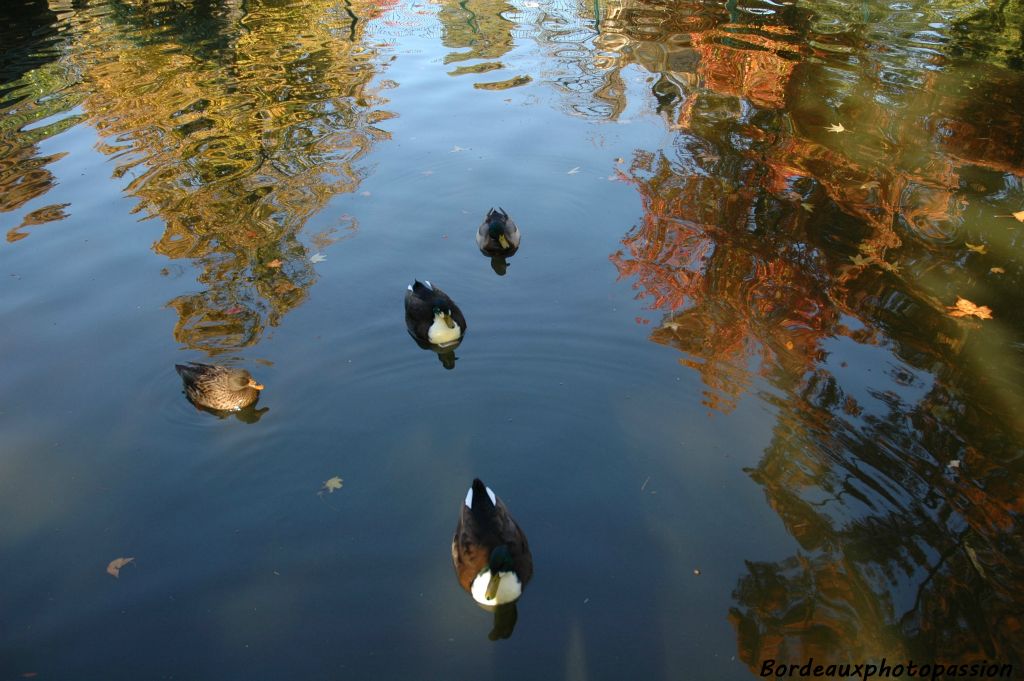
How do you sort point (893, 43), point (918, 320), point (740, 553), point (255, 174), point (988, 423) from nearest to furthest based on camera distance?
1. point (740, 553)
2. point (988, 423)
3. point (918, 320)
4. point (255, 174)
5. point (893, 43)

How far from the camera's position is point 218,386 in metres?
6.20

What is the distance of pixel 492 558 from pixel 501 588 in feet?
0.76

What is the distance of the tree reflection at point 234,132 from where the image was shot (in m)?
8.09

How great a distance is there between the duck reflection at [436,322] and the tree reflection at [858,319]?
1.97m

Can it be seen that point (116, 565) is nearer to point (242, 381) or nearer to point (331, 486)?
point (331, 486)

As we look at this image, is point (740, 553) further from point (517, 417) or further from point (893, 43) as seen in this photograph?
point (893, 43)

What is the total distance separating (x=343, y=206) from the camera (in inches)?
376

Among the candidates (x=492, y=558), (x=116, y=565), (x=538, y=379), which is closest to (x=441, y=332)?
(x=538, y=379)

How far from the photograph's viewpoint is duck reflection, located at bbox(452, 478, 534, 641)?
4.74m

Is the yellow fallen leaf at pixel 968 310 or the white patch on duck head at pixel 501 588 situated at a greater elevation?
the yellow fallen leaf at pixel 968 310

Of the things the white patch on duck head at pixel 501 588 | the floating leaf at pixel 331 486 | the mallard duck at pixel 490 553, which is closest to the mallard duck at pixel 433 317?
the floating leaf at pixel 331 486

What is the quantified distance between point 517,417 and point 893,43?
1240 cm

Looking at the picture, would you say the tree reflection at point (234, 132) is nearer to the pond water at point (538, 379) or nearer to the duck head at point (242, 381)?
the pond water at point (538, 379)

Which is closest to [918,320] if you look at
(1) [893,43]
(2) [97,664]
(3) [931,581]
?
(3) [931,581]
